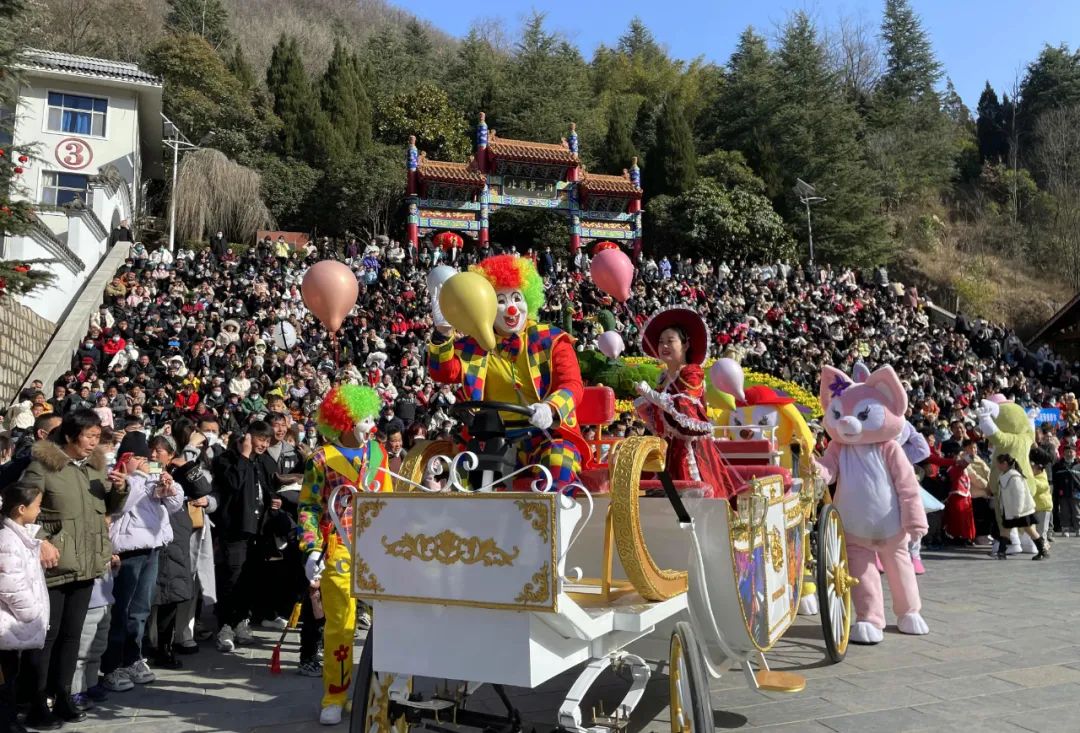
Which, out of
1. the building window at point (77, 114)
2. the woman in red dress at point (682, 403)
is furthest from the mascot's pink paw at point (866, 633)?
the building window at point (77, 114)

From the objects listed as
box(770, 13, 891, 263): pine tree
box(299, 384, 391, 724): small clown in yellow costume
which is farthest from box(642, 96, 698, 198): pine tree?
box(299, 384, 391, 724): small clown in yellow costume

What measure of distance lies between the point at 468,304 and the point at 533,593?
50.3 inches

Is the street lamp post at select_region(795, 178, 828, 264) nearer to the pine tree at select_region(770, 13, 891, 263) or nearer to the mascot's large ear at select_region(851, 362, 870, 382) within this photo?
the pine tree at select_region(770, 13, 891, 263)

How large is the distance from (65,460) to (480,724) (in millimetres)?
2780

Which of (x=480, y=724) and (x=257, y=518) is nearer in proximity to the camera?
(x=480, y=724)

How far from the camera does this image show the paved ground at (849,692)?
431 cm

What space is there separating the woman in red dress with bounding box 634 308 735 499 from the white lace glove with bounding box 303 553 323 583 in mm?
1833

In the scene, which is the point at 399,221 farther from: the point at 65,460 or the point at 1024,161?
the point at 1024,161

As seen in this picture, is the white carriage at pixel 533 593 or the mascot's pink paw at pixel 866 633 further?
the mascot's pink paw at pixel 866 633

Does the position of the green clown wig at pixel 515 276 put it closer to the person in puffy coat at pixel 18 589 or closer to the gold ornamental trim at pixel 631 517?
the gold ornamental trim at pixel 631 517

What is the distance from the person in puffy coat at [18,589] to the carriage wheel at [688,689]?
2970mm

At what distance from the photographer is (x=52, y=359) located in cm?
1430

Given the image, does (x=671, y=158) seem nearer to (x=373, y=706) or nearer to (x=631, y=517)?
(x=631, y=517)

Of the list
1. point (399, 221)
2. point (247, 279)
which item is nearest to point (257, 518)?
point (247, 279)
